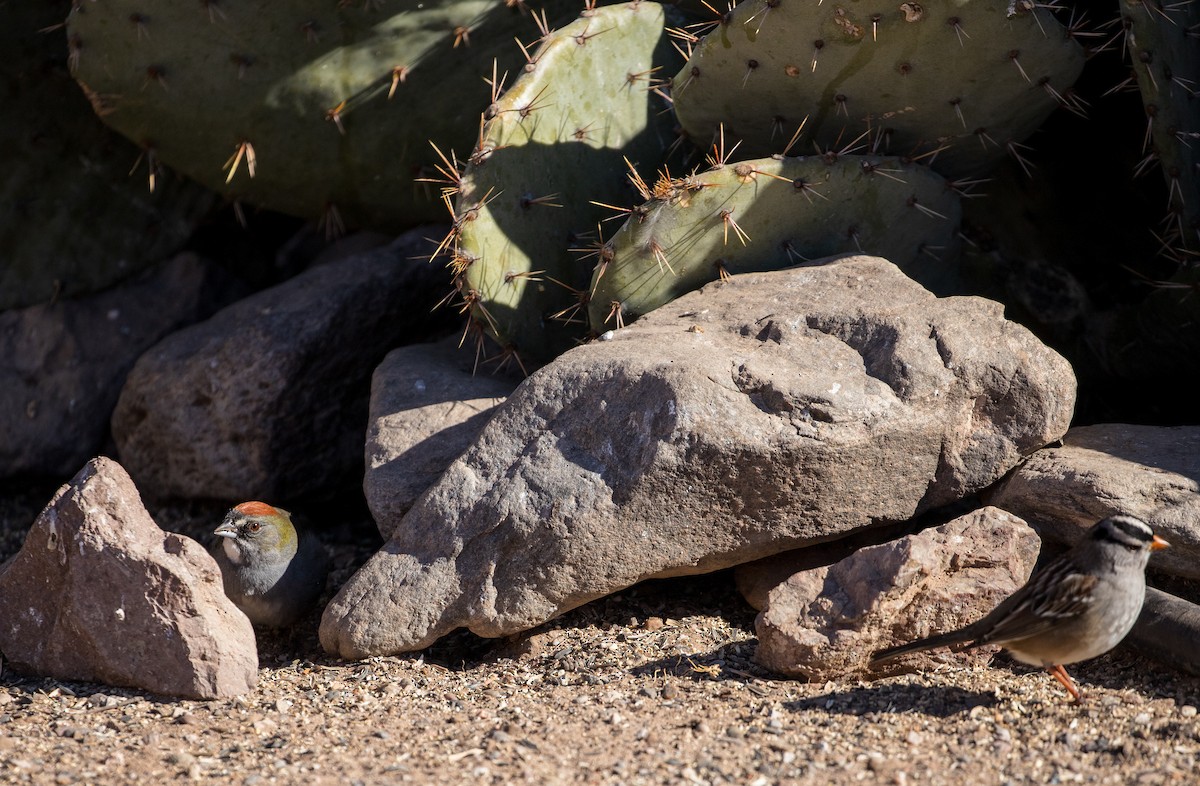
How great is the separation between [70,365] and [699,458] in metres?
3.63

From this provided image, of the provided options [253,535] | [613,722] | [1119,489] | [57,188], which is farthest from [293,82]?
[1119,489]

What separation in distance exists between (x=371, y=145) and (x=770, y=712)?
3.36m

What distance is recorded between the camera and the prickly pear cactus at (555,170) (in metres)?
4.55

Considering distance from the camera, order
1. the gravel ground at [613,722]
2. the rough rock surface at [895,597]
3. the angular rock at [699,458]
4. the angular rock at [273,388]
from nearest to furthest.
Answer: the gravel ground at [613,722], the rough rock surface at [895,597], the angular rock at [699,458], the angular rock at [273,388]

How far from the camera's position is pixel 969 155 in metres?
4.95

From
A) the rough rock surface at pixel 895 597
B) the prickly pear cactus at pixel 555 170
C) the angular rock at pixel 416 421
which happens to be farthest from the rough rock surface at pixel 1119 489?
the angular rock at pixel 416 421

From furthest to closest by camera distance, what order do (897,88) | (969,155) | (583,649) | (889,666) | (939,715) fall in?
(969,155) → (897,88) → (583,649) → (889,666) → (939,715)

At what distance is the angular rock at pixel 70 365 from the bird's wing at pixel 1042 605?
4363 millimetres

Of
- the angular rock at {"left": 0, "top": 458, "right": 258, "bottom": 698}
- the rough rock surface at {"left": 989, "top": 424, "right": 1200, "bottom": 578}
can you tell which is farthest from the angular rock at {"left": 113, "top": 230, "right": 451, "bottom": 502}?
the rough rock surface at {"left": 989, "top": 424, "right": 1200, "bottom": 578}

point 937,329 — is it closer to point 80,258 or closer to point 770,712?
point 770,712

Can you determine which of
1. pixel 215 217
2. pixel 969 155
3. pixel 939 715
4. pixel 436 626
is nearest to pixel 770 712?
pixel 939 715

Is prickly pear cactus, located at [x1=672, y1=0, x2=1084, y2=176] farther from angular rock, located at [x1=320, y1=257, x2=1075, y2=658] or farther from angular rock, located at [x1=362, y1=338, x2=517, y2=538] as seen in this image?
angular rock, located at [x1=362, y1=338, x2=517, y2=538]

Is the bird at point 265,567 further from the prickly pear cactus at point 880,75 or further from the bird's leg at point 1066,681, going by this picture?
the bird's leg at point 1066,681

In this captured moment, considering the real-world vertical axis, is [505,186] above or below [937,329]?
above
